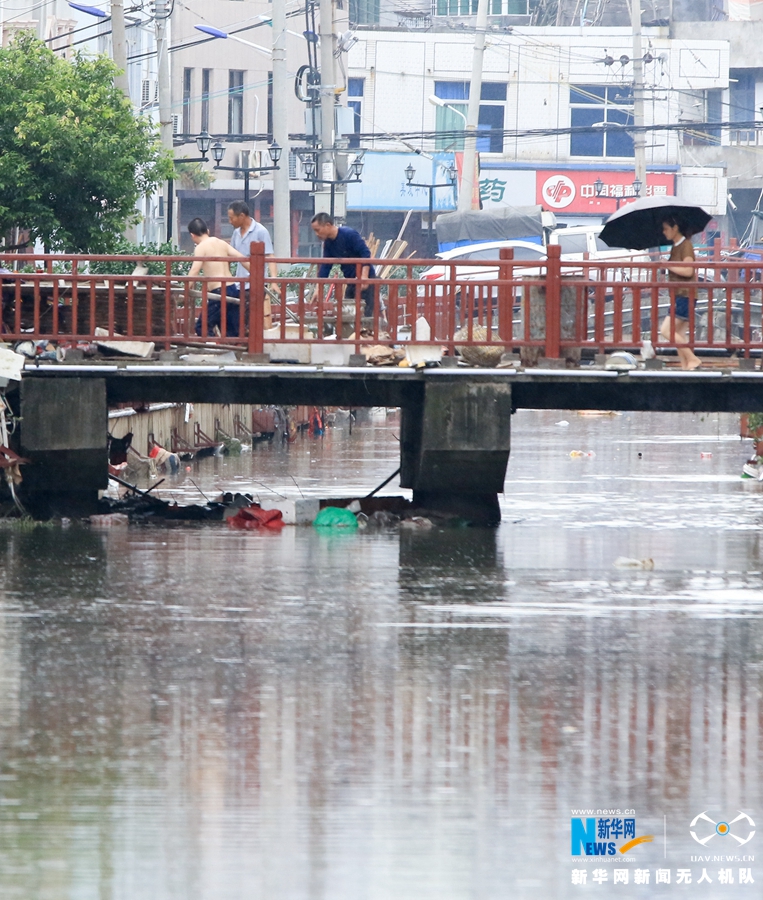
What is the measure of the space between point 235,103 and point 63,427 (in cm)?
4735

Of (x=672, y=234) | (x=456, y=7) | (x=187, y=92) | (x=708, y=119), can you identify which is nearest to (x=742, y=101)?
(x=708, y=119)

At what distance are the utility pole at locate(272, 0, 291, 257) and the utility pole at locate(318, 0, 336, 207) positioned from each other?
2.05m

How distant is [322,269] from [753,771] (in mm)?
9278

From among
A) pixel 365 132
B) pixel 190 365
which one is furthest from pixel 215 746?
pixel 365 132

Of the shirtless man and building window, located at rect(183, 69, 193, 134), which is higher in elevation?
building window, located at rect(183, 69, 193, 134)

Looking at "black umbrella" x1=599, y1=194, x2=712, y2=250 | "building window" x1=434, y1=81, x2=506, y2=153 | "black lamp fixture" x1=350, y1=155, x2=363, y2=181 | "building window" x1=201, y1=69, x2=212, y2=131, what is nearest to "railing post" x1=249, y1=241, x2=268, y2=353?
"black umbrella" x1=599, y1=194, x2=712, y2=250

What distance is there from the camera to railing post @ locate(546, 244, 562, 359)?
44.8 feet

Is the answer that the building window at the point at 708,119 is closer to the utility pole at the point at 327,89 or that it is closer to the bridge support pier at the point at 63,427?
→ the utility pole at the point at 327,89

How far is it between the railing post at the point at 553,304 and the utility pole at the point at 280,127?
1603 centimetres

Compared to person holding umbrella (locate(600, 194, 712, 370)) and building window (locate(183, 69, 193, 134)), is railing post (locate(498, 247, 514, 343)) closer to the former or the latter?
person holding umbrella (locate(600, 194, 712, 370))

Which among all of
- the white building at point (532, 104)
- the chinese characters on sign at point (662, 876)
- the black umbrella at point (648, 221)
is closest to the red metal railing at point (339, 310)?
the black umbrella at point (648, 221)

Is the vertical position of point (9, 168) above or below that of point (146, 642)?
above

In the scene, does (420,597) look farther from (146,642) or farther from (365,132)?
(365,132)

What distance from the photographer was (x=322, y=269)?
1488 cm
